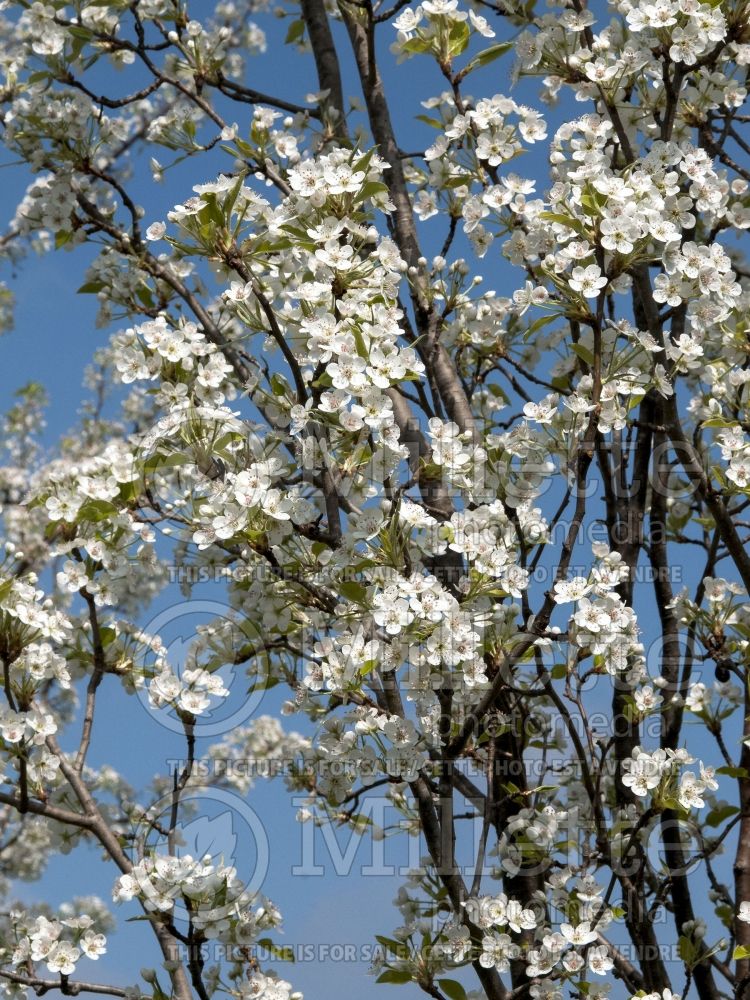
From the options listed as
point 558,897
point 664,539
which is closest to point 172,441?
point 558,897

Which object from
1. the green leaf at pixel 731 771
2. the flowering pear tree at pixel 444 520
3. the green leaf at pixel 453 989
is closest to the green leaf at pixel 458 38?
the flowering pear tree at pixel 444 520

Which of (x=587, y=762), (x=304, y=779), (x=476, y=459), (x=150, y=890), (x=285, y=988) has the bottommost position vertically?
(x=285, y=988)

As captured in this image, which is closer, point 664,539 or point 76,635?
point 76,635

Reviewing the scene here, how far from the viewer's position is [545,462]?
9.33ft

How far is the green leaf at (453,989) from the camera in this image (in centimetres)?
281

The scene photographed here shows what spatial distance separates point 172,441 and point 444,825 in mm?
1209

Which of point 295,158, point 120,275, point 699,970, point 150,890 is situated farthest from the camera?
point 120,275

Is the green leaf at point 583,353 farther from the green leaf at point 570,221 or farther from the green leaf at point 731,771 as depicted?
the green leaf at point 731,771

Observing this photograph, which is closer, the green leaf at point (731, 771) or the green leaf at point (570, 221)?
the green leaf at point (570, 221)

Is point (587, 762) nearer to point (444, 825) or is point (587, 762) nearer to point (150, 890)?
point (444, 825)

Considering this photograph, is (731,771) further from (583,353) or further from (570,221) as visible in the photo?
(570,221)

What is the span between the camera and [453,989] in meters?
2.81

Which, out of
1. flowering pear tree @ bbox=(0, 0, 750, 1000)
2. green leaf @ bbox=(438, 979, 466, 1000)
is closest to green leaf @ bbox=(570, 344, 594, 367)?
flowering pear tree @ bbox=(0, 0, 750, 1000)

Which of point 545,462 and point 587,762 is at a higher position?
point 545,462
